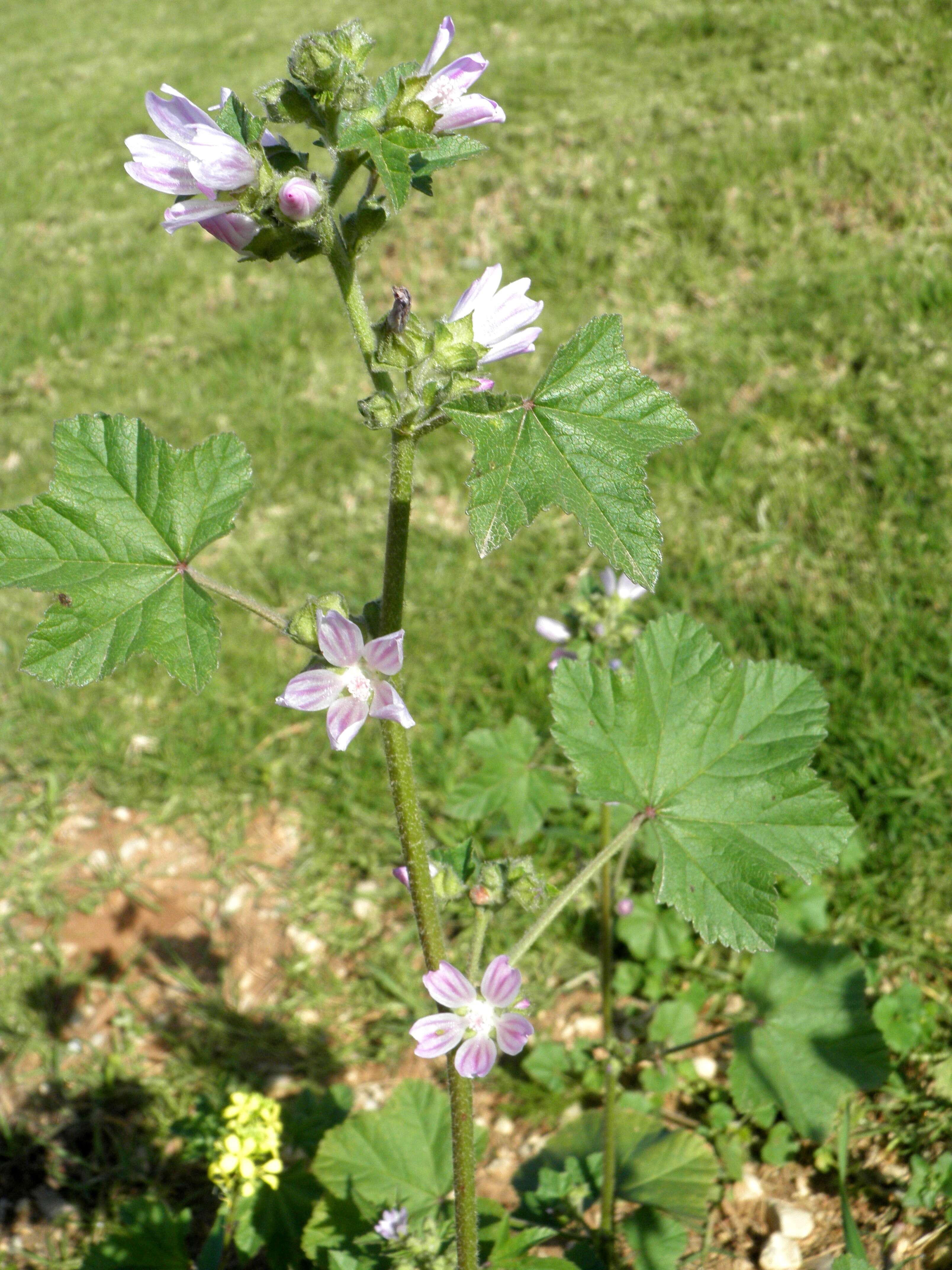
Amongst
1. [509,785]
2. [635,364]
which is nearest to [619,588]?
[509,785]

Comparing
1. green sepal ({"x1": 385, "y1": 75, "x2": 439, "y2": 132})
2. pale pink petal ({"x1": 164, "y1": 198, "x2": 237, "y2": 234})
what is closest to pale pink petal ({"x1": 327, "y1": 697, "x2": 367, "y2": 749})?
pale pink petal ({"x1": 164, "y1": 198, "x2": 237, "y2": 234})

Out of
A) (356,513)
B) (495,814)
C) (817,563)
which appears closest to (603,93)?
(356,513)

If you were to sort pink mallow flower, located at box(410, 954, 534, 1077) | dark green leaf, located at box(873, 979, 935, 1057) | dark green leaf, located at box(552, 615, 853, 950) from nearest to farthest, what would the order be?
pink mallow flower, located at box(410, 954, 534, 1077), dark green leaf, located at box(552, 615, 853, 950), dark green leaf, located at box(873, 979, 935, 1057)

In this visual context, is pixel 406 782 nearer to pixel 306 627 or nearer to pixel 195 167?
pixel 306 627

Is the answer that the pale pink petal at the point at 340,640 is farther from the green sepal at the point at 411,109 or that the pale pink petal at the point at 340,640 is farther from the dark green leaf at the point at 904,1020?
the dark green leaf at the point at 904,1020

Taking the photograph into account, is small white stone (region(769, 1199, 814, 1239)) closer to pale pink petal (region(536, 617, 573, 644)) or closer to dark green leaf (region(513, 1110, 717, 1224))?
dark green leaf (region(513, 1110, 717, 1224))

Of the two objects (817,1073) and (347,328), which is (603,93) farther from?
(817,1073)
